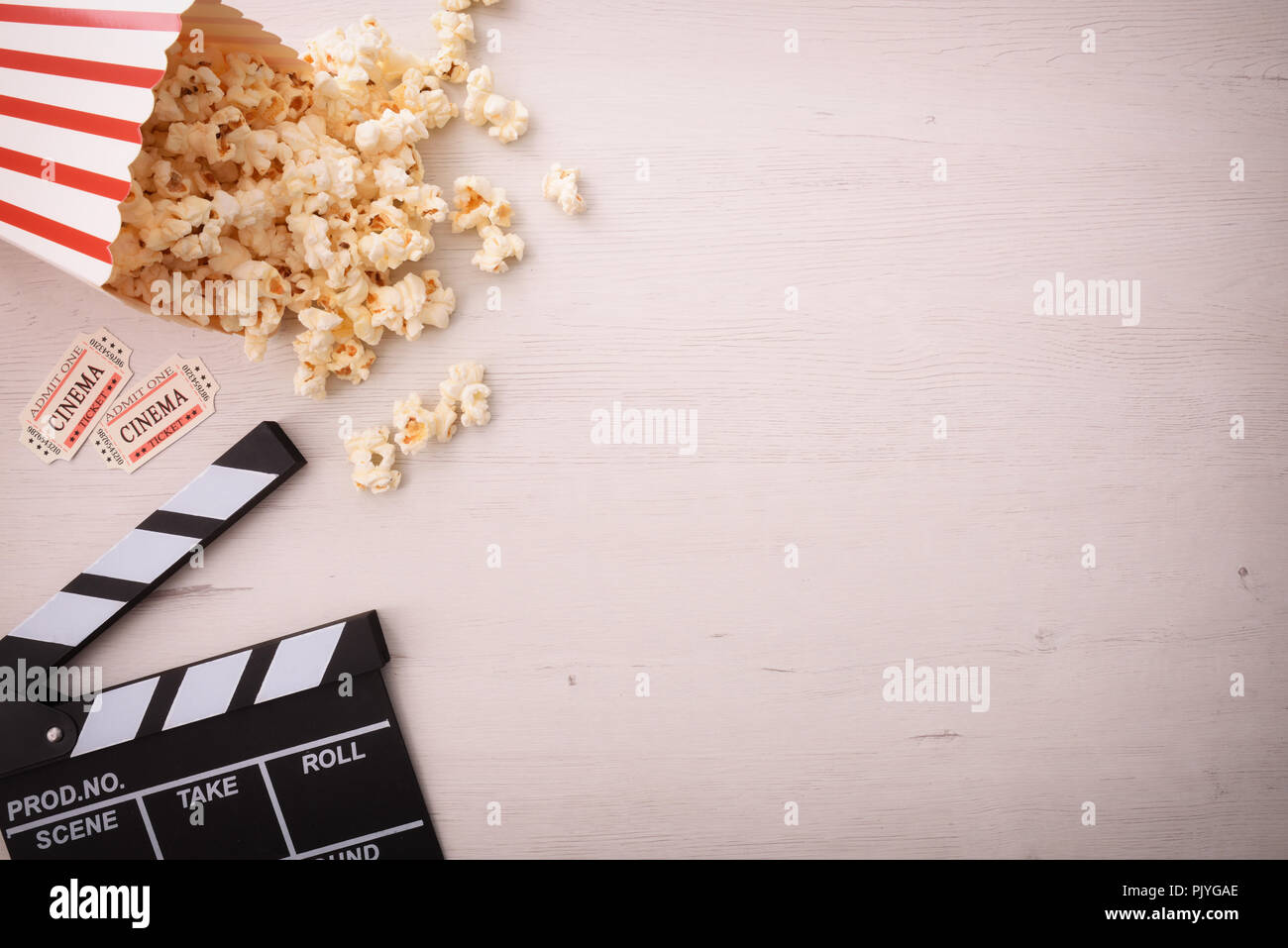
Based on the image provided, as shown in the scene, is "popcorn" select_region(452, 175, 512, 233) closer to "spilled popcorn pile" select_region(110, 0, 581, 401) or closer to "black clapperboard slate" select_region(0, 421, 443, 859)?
"spilled popcorn pile" select_region(110, 0, 581, 401)

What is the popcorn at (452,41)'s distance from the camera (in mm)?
1350

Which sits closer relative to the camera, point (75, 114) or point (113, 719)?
point (75, 114)

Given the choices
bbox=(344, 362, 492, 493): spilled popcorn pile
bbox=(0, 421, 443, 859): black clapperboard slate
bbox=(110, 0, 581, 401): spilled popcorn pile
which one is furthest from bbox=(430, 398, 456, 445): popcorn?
bbox=(0, 421, 443, 859): black clapperboard slate

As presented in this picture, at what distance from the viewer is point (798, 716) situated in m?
1.42

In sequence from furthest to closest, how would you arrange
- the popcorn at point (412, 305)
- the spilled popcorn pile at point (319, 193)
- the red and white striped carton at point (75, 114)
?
the popcorn at point (412, 305) → the spilled popcorn pile at point (319, 193) → the red and white striped carton at point (75, 114)

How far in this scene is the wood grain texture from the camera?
1.38 meters

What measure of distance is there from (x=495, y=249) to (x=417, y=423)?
0.32m

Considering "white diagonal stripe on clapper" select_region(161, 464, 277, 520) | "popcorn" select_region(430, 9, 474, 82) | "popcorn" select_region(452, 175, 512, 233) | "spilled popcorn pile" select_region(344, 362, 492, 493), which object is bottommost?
"white diagonal stripe on clapper" select_region(161, 464, 277, 520)

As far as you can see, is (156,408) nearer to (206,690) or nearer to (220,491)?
(220,491)

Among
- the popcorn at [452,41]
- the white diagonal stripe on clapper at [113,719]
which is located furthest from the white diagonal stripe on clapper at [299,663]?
the popcorn at [452,41]

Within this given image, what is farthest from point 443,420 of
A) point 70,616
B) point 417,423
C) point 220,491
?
point 70,616

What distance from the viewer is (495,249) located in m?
1.35

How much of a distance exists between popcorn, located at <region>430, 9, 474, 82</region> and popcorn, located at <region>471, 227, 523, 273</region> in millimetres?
268

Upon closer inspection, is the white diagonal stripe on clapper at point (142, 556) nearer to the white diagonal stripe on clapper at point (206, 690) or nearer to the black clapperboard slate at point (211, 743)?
the black clapperboard slate at point (211, 743)
